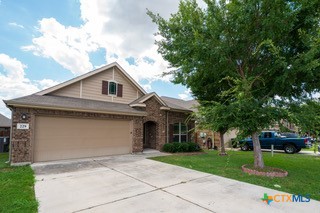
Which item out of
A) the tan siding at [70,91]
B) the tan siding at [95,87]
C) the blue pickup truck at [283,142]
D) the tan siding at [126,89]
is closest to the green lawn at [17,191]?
the tan siding at [70,91]

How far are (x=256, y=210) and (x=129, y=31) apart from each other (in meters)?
11.2

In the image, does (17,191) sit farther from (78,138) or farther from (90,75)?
(90,75)

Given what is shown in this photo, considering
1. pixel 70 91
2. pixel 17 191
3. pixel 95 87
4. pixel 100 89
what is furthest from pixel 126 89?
pixel 17 191

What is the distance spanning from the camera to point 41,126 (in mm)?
8852

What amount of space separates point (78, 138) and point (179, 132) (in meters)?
8.12

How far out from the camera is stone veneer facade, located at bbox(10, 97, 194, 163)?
26.6 feet

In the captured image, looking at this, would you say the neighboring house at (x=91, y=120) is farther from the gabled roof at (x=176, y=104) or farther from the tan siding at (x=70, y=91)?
the gabled roof at (x=176, y=104)

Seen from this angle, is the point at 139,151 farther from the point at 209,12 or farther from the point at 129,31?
the point at 209,12

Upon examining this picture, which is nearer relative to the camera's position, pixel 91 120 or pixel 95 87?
pixel 91 120

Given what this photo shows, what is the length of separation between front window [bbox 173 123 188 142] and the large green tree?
22.8 feet

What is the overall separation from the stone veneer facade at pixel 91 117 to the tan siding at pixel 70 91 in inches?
91.5

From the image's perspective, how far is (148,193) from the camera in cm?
472

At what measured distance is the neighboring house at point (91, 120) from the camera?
331 inches

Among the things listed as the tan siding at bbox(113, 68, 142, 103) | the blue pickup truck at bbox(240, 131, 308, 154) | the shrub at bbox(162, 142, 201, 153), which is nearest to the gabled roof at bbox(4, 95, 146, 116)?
the tan siding at bbox(113, 68, 142, 103)
